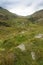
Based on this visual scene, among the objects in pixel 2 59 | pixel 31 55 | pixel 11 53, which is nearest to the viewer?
pixel 2 59

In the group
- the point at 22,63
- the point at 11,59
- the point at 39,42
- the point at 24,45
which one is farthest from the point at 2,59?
the point at 39,42

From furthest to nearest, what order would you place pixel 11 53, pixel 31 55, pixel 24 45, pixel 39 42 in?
pixel 39 42, pixel 24 45, pixel 31 55, pixel 11 53

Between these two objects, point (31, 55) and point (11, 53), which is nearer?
point (11, 53)

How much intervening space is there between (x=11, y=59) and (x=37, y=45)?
8.67 metres

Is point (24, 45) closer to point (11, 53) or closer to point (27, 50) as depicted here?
point (27, 50)

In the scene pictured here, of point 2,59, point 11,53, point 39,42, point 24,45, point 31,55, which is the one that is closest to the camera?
point 2,59

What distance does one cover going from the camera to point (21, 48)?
30.2 meters

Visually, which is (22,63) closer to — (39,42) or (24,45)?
(24,45)

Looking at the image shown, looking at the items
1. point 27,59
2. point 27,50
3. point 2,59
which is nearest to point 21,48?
point 27,50

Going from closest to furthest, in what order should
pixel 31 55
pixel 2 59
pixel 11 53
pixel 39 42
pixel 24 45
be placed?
pixel 2 59
pixel 11 53
pixel 31 55
pixel 24 45
pixel 39 42

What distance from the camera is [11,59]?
2545cm

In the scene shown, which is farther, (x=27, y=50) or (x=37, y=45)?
(x=37, y=45)

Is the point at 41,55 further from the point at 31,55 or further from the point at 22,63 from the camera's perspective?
the point at 22,63

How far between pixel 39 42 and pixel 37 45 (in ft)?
5.64
